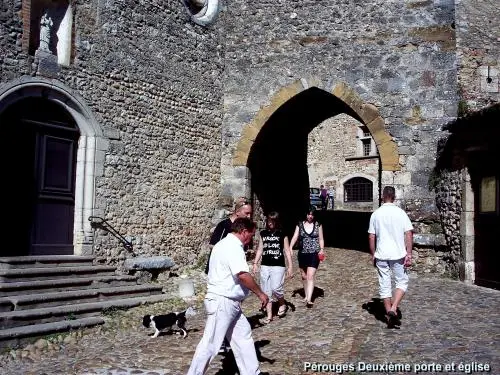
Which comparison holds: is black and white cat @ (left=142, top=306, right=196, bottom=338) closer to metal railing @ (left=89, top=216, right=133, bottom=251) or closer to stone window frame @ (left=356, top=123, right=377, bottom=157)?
metal railing @ (left=89, top=216, right=133, bottom=251)

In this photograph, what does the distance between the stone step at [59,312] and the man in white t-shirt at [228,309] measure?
9.86 feet

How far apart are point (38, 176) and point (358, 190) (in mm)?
20483

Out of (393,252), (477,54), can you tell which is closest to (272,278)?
(393,252)

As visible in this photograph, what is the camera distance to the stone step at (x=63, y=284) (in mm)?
6820

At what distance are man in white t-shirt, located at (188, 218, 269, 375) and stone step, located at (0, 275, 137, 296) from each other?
3700 mm

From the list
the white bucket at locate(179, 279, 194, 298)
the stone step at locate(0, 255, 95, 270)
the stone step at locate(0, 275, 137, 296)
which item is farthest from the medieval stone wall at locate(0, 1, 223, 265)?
the white bucket at locate(179, 279, 194, 298)

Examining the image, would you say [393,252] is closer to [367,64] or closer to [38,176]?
[38,176]

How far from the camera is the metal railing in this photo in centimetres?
893

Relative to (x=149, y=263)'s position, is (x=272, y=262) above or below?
above

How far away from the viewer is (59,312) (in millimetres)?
6555

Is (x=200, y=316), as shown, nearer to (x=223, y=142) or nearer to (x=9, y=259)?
(x=9, y=259)

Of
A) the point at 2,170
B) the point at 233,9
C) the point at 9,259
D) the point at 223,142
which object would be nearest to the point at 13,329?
the point at 9,259

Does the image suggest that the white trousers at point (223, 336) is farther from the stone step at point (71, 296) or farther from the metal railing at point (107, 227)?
the metal railing at point (107, 227)

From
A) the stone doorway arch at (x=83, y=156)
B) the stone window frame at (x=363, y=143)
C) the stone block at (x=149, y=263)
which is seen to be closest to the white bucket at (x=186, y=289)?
the stone block at (x=149, y=263)
